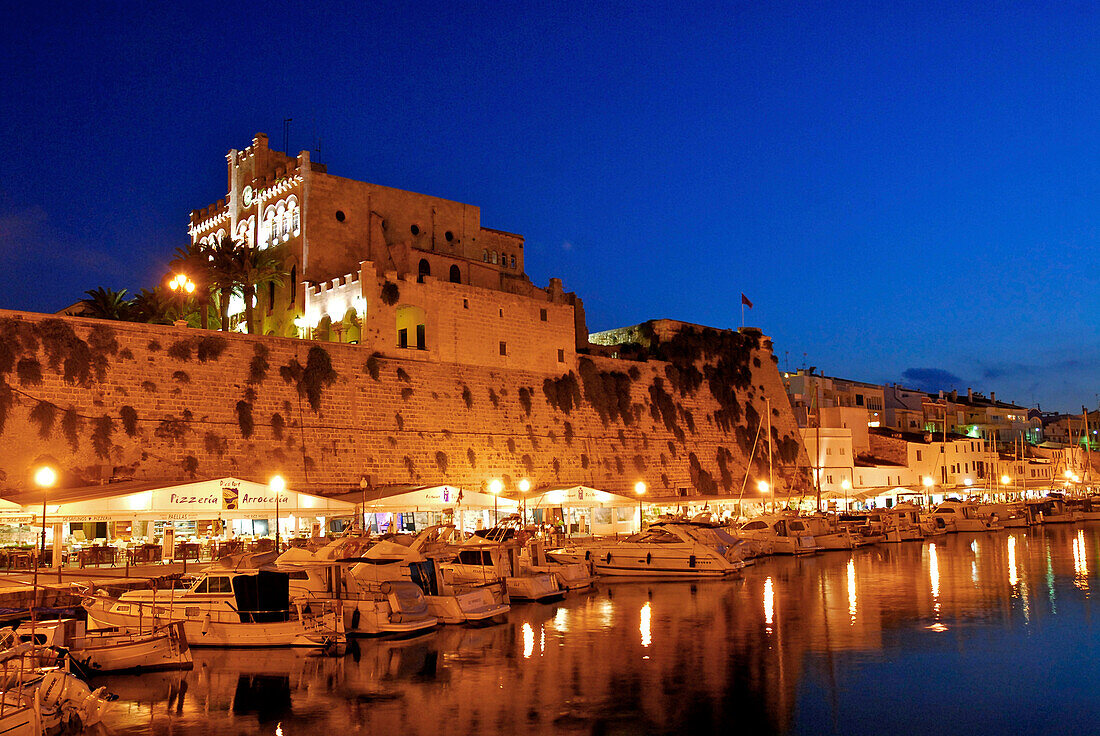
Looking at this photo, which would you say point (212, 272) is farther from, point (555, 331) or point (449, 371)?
point (555, 331)

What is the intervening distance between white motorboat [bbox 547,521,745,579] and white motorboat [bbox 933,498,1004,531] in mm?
21130

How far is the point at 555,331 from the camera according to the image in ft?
135

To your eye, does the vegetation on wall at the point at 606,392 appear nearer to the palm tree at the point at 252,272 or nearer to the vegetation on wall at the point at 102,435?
the palm tree at the point at 252,272

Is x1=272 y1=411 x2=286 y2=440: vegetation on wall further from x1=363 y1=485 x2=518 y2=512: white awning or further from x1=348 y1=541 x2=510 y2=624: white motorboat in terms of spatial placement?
x1=348 y1=541 x2=510 y2=624: white motorboat

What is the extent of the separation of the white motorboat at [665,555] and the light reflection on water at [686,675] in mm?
3967

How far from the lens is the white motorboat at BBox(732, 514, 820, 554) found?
33.6 m

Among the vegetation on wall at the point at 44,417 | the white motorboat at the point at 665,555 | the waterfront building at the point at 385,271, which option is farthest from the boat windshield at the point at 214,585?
the waterfront building at the point at 385,271

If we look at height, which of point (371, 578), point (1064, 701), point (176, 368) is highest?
point (176, 368)

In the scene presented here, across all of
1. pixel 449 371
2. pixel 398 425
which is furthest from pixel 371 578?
pixel 449 371

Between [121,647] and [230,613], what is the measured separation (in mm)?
2113

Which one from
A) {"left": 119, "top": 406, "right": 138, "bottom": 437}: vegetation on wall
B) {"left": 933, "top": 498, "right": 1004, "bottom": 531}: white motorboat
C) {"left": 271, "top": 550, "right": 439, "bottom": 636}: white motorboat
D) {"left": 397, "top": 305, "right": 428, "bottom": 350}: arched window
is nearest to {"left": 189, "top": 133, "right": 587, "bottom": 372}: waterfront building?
{"left": 397, "top": 305, "right": 428, "bottom": 350}: arched window

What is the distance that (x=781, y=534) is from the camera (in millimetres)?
34375

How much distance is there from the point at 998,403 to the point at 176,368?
7875 centimetres

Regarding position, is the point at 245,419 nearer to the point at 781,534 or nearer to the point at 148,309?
the point at 148,309
